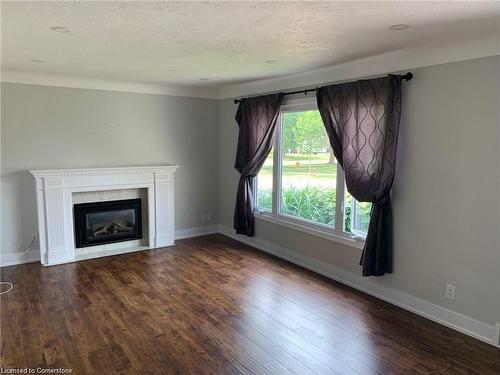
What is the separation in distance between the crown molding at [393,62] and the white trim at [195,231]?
249 cm

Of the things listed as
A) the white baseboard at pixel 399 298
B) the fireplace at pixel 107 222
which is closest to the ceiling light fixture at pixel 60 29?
the fireplace at pixel 107 222

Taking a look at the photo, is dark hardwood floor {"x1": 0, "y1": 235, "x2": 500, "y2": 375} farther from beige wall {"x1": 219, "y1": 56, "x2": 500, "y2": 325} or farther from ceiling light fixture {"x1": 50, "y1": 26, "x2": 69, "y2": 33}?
ceiling light fixture {"x1": 50, "y1": 26, "x2": 69, "y2": 33}

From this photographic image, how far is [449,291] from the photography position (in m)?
3.25

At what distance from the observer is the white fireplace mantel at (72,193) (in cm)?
466

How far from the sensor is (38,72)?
4.56 meters

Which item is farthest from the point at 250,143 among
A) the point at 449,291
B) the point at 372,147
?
the point at 449,291

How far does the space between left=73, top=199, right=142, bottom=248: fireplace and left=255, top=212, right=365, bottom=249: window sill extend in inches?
70.4

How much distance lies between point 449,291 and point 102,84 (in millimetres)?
4735

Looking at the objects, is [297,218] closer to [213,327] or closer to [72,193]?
[213,327]

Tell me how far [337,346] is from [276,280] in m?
1.43

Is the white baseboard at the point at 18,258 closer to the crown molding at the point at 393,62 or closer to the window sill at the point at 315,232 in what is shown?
the window sill at the point at 315,232

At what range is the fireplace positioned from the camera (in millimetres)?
5047

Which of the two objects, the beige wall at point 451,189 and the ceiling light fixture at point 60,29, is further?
the beige wall at point 451,189

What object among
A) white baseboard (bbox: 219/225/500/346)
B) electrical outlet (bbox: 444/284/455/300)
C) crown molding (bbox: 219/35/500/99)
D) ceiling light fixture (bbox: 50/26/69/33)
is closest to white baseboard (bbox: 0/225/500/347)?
white baseboard (bbox: 219/225/500/346)
